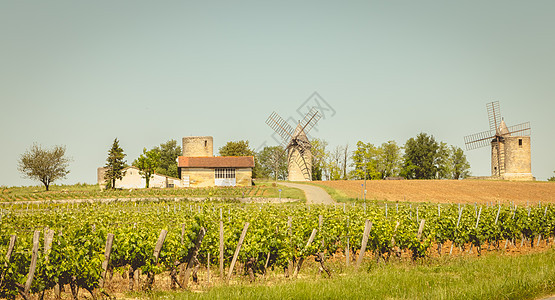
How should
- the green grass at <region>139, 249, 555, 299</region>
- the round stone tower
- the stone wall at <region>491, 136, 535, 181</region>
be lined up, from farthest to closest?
the round stone tower < the stone wall at <region>491, 136, 535, 181</region> < the green grass at <region>139, 249, 555, 299</region>

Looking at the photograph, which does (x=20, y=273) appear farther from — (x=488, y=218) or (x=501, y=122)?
(x=501, y=122)

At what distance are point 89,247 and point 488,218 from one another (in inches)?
546

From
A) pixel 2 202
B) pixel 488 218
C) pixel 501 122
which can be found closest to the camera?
pixel 488 218

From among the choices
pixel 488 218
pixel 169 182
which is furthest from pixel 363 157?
pixel 488 218

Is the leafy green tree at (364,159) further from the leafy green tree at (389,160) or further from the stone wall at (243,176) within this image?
the stone wall at (243,176)

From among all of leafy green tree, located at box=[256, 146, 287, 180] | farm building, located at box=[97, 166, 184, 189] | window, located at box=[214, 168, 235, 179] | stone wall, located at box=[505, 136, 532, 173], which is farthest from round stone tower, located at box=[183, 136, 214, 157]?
stone wall, located at box=[505, 136, 532, 173]

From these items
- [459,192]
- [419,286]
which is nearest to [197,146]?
[459,192]

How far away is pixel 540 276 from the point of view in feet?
33.4

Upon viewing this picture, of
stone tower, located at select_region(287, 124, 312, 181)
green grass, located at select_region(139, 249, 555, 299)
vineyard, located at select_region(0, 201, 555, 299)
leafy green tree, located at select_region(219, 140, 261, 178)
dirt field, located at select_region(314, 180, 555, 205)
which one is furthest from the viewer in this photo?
leafy green tree, located at select_region(219, 140, 261, 178)

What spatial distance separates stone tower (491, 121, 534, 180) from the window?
125 feet

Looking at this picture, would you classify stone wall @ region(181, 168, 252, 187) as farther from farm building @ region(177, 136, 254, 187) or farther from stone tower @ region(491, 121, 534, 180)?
stone tower @ region(491, 121, 534, 180)

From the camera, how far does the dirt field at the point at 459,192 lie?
4534 cm

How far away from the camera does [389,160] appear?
8969 cm

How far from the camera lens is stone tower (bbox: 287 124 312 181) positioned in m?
72.4
